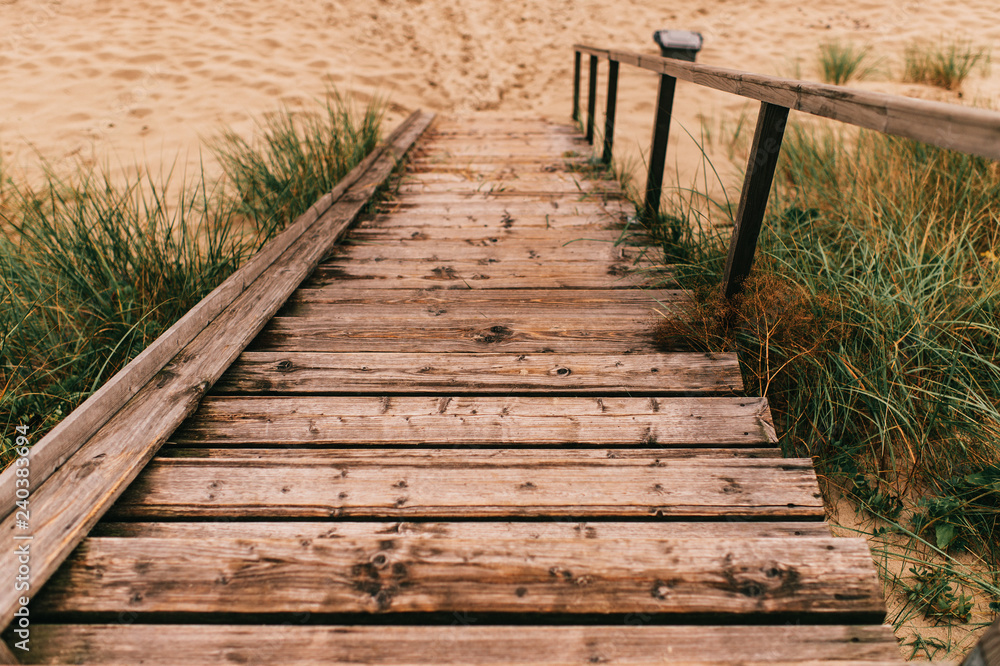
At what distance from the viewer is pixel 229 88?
5730mm

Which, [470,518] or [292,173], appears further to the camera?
[292,173]

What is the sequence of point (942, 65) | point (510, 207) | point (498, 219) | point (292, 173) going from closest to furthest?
point (498, 219), point (510, 207), point (292, 173), point (942, 65)

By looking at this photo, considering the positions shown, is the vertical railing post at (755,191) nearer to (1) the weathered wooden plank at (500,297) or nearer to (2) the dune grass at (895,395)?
(2) the dune grass at (895,395)

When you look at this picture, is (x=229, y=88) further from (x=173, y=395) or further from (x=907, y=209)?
(x=907, y=209)

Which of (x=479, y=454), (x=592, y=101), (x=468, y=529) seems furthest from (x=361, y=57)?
(x=468, y=529)

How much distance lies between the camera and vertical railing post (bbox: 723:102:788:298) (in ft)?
4.78

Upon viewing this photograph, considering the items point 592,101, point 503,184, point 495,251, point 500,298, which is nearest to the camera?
point 500,298

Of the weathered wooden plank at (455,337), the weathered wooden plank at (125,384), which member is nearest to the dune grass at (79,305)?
the weathered wooden plank at (125,384)

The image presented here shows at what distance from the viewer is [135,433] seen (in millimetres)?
1269

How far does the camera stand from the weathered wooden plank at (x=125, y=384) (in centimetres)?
112

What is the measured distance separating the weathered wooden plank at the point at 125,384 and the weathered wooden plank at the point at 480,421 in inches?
7.1

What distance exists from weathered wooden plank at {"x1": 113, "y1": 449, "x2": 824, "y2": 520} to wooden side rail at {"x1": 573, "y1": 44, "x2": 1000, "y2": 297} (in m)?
0.73

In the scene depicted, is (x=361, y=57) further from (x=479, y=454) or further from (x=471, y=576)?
(x=471, y=576)

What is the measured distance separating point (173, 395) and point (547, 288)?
4.37 ft
